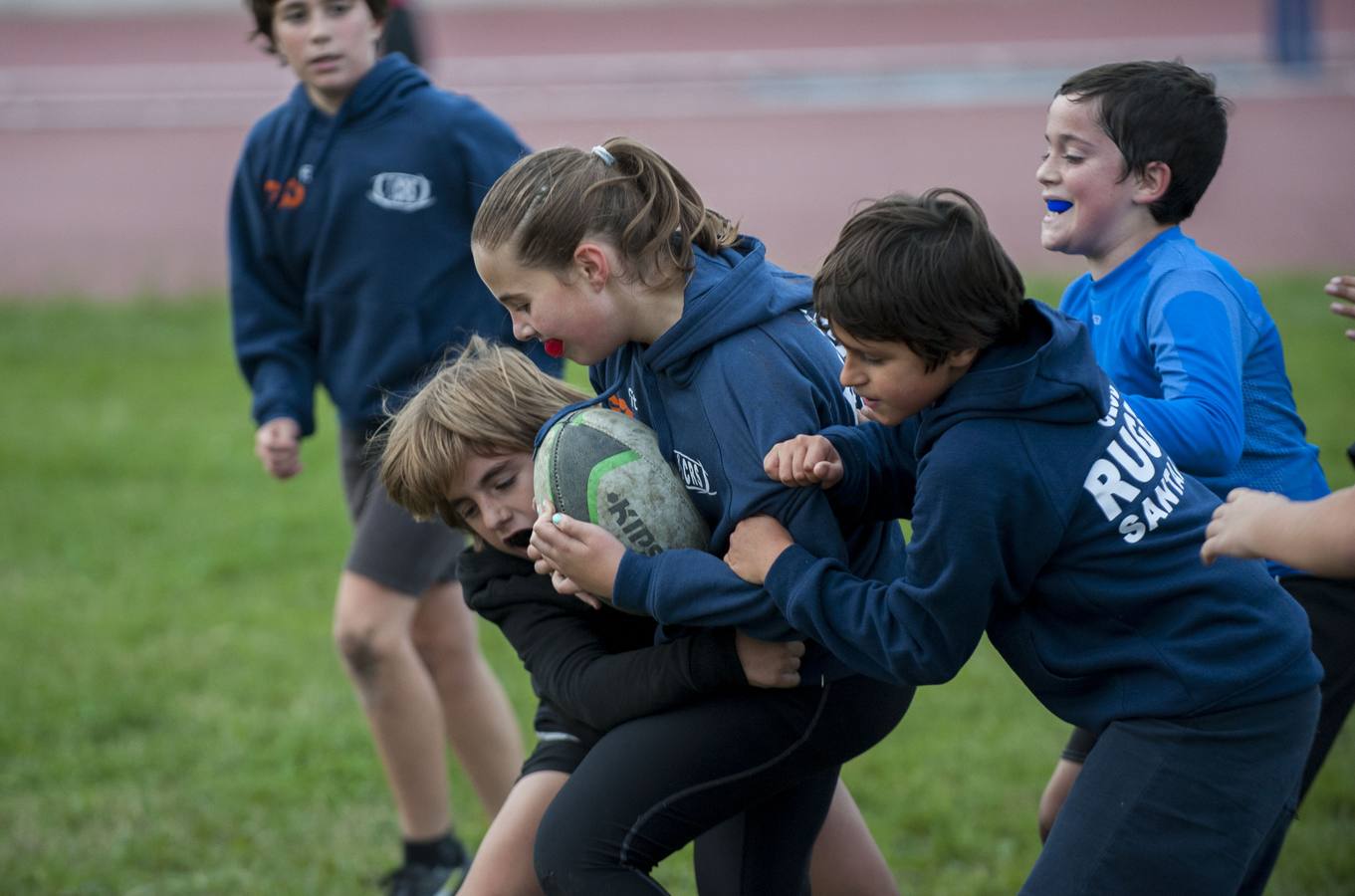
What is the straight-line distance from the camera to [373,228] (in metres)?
4.58

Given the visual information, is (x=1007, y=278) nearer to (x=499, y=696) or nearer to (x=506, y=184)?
(x=506, y=184)

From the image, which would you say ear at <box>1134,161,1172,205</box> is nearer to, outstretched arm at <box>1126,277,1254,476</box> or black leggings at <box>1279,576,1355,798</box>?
outstretched arm at <box>1126,277,1254,476</box>

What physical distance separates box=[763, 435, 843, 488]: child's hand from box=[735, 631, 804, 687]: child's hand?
35cm

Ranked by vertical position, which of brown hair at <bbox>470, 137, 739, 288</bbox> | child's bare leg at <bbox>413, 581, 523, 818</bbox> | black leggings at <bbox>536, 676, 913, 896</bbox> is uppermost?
brown hair at <bbox>470, 137, 739, 288</bbox>

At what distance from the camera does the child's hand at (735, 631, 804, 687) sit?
3.00 metres

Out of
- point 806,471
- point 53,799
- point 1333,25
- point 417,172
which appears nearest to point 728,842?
point 806,471

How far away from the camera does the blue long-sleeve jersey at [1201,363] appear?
3.02 metres

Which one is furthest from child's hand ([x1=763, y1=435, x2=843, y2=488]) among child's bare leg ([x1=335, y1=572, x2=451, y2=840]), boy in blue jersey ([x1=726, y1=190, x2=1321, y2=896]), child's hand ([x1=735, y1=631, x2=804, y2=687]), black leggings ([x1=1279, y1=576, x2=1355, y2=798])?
child's bare leg ([x1=335, y1=572, x2=451, y2=840])

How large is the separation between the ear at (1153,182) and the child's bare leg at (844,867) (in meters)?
1.50

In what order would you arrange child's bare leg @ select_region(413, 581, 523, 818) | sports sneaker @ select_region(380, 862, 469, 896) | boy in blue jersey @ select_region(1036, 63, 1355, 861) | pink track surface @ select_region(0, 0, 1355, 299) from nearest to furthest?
boy in blue jersey @ select_region(1036, 63, 1355, 861) → sports sneaker @ select_region(380, 862, 469, 896) → child's bare leg @ select_region(413, 581, 523, 818) → pink track surface @ select_region(0, 0, 1355, 299)

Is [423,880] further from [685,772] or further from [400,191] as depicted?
[400,191]

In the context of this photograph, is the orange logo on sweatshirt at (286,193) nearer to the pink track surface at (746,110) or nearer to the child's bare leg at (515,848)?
the child's bare leg at (515,848)

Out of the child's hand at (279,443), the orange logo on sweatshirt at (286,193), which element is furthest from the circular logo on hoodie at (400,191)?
the child's hand at (279,443)

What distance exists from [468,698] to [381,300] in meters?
1.24
